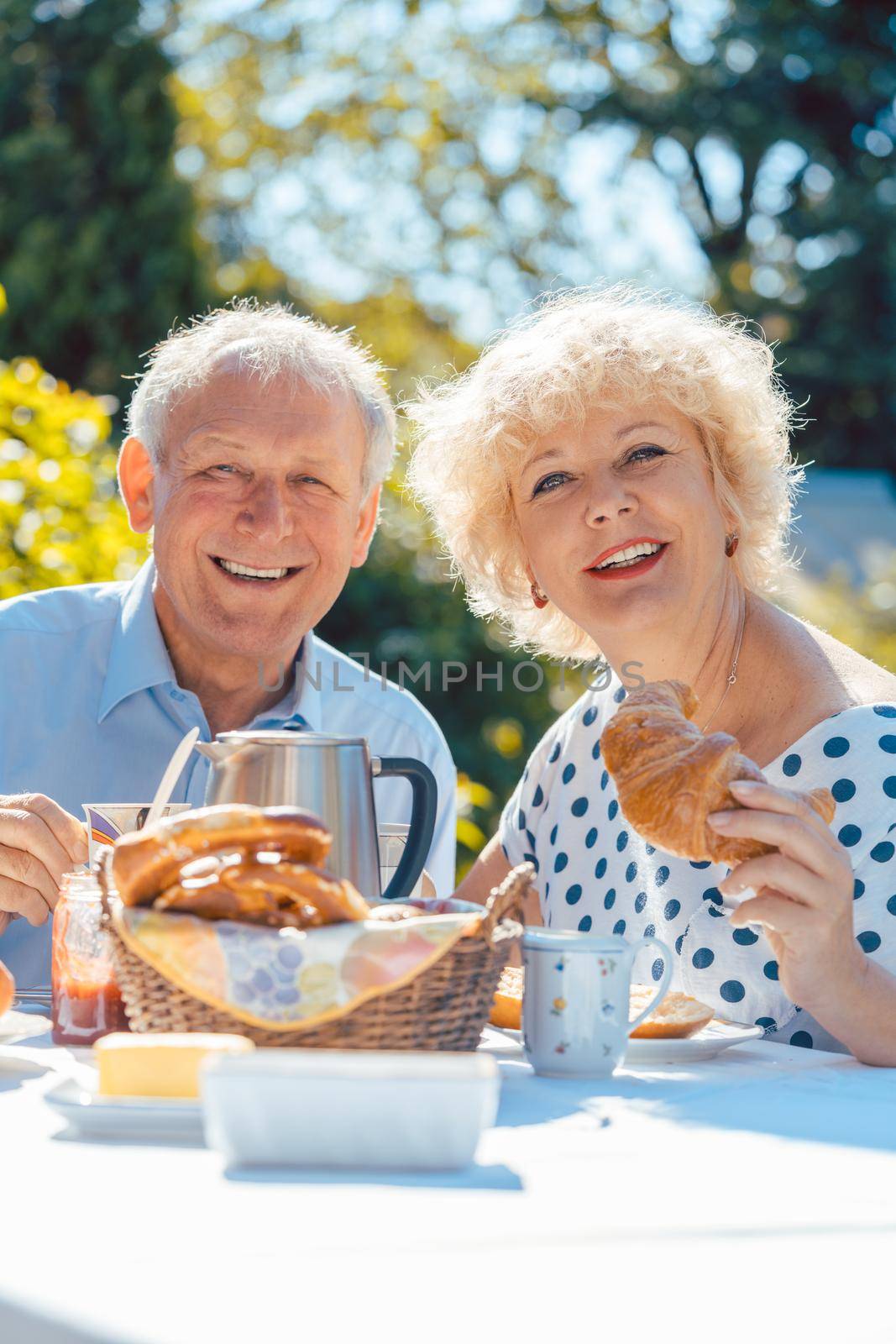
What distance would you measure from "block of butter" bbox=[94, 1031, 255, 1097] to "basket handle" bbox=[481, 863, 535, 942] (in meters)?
0.27

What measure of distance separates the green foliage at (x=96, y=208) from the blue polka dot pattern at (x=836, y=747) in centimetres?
987

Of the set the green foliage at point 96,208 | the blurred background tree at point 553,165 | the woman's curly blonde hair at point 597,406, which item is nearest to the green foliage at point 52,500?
the woman's curly blonde hair at point 597,406

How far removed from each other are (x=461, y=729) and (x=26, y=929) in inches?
171

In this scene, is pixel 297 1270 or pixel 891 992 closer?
pixel 297 1270

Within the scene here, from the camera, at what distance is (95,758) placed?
3.12m

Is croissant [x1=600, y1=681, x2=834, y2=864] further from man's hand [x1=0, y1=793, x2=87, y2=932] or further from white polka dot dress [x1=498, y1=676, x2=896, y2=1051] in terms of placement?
man's hand [x1=0, y1=793, x2=87, y2=932]

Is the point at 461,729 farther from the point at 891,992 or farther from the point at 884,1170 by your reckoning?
the point at 884,1170

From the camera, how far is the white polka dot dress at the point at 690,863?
2.32 metres

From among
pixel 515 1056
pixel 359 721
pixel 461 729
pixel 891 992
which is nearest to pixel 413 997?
pixel 515 1056

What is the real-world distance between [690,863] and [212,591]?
4.14ft

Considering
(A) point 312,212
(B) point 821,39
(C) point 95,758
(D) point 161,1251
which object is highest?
(B) point 821,39

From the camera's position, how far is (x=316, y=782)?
5.96 ft

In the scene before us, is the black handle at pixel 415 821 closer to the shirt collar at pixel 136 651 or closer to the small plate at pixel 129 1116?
the small plate at pixel 129 1116

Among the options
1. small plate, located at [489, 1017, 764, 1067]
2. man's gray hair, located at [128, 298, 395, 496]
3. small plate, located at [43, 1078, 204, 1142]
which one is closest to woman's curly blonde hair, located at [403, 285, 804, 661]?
man's gray hair, located at [128, 298, 395, 496]
